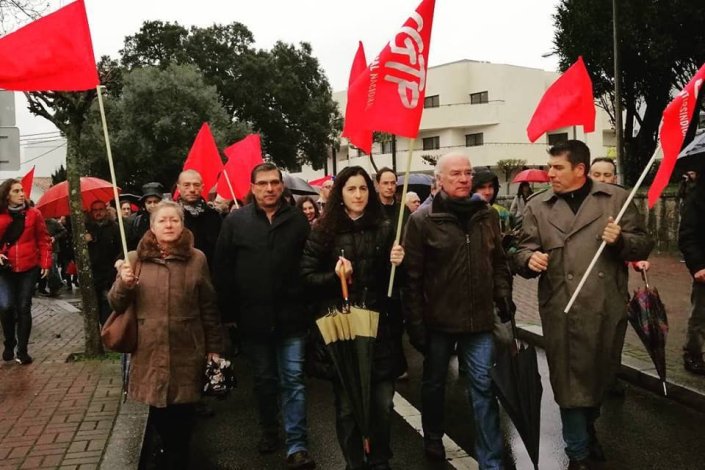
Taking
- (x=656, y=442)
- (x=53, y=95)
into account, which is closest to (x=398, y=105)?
(x=656, y=442)

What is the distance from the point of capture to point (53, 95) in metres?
7.90

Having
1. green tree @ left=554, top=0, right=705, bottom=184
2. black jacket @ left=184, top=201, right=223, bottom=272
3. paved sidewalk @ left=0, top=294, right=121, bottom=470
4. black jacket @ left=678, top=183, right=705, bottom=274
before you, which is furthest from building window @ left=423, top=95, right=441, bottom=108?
black jacket @ left=184, top=201, right=223, bottom=272

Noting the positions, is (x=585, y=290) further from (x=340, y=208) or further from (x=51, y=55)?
(x=51, y=55)

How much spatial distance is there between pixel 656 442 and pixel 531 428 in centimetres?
167

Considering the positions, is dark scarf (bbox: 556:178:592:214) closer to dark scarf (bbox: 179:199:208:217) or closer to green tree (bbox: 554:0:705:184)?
dark scarf (bbox: 179:199:208:217)

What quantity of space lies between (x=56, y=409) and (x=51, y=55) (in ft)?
9.53

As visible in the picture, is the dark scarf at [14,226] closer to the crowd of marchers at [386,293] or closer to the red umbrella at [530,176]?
the crowd of marchers at [386,293]

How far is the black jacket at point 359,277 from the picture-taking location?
166 inches

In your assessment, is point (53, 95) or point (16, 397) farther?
point (53, 95)

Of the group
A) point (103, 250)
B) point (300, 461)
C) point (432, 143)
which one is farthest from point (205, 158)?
point (432, 143)

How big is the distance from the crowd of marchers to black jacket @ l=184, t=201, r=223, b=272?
1249 millimetres

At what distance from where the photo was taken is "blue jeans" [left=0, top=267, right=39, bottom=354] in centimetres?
751

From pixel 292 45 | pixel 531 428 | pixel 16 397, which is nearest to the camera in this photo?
pixel 531 428

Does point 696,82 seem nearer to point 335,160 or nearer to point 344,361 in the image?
point 344,361
